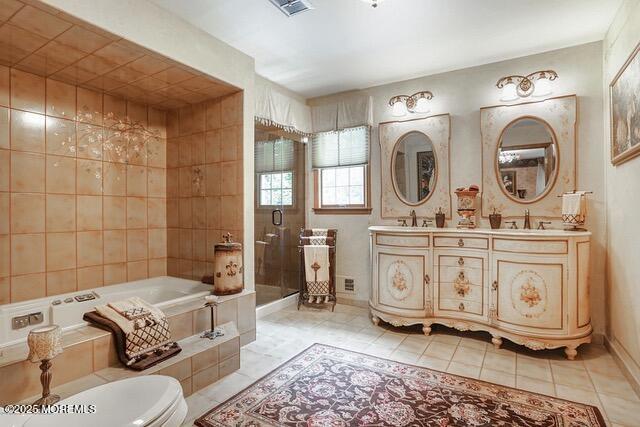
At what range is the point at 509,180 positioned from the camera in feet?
9.89

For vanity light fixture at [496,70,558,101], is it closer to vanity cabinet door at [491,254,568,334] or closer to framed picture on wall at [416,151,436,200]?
framed picture on wall at [416,151,436,200]

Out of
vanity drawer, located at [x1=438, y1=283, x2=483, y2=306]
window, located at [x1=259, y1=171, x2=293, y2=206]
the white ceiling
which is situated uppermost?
the white ceiling

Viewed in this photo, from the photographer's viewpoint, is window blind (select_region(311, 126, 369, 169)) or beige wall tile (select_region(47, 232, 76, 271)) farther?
window blind (select_region(311, 126, 369, 169))

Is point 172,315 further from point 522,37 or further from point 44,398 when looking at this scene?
point 522,37

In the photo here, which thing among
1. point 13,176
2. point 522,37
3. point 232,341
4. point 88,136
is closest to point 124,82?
point 88,136

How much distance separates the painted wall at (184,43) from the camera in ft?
6.21

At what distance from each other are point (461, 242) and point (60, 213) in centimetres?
333

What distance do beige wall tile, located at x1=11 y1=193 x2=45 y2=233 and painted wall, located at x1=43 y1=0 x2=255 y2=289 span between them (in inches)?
56.5

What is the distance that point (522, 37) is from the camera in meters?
2.67

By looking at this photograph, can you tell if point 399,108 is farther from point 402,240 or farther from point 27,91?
point 27,91

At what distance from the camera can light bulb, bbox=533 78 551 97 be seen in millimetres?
2838

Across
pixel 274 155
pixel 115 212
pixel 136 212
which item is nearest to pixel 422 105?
pixel 274 155

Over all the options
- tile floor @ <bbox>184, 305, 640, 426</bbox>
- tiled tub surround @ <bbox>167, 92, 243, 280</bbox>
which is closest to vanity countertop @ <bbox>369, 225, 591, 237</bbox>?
tile floor @ <bbox>184, 305, 640, 426</bbox>

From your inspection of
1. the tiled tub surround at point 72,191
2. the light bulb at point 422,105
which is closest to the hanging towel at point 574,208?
the light bulb at point 422,105
